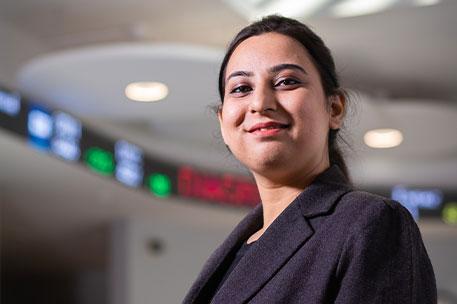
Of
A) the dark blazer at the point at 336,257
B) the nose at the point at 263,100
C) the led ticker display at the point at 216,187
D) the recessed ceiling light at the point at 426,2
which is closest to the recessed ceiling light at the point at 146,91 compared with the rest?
the led ticker display at the point at 216,187

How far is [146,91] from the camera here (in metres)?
9.38

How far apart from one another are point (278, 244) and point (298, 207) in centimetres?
11

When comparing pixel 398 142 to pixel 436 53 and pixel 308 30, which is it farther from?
pixel 308 30

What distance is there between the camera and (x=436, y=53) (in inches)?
436

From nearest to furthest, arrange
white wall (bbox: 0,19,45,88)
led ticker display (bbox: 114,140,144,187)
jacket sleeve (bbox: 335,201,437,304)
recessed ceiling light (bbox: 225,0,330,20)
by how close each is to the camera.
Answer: jacket sleeve (bbox: 335,201,437,304) → recessed ceiling light (bbox: 225,0,330,20) → white wall (bbox: 0,19,45,88) → led ticker display (bbox: 114,140,144,187)

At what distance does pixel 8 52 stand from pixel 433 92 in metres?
5.80

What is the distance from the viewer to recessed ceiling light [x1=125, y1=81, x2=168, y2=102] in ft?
30.3

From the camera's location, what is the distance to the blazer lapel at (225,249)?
2117mm

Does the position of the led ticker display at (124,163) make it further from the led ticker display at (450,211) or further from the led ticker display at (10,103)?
the led ticker display at (450,211)

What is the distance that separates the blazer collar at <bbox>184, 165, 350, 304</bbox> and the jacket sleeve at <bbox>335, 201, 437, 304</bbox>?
137mm

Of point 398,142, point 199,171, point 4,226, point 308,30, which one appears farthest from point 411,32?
point 308,30

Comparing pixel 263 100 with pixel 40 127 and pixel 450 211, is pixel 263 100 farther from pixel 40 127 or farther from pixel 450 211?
pixel 450 211

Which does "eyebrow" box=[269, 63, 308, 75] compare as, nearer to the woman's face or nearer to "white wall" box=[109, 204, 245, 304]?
the woman's face

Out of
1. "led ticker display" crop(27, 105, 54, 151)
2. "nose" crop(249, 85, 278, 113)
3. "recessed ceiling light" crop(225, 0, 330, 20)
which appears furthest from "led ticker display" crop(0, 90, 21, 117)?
"nose" crop(249, 85, 278, 113)
